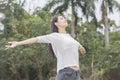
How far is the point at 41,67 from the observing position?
21312 millimetres

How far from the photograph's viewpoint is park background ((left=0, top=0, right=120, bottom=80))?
20.7 meters

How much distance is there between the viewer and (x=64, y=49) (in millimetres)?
3777

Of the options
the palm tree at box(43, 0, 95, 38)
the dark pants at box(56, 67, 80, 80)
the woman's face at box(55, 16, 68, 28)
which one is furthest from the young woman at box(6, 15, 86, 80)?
the palm tree at box(43, 0, 95, 38)

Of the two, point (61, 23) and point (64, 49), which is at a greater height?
point (61, 23)

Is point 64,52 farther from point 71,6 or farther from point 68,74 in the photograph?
point 71,6

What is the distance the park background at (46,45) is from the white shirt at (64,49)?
15063 millimetres

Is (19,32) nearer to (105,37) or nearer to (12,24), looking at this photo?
(12,24)

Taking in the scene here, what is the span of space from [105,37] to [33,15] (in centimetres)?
496

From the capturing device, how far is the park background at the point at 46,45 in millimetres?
20706

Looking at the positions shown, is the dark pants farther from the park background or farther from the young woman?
the park background

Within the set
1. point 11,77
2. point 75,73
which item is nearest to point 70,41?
point 75,73

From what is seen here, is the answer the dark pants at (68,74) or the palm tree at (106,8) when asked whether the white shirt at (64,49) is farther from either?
the palm tree at (106,8)

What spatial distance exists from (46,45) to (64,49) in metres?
16.6

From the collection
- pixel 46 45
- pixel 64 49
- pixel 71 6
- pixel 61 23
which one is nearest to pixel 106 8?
pixel 71 6
